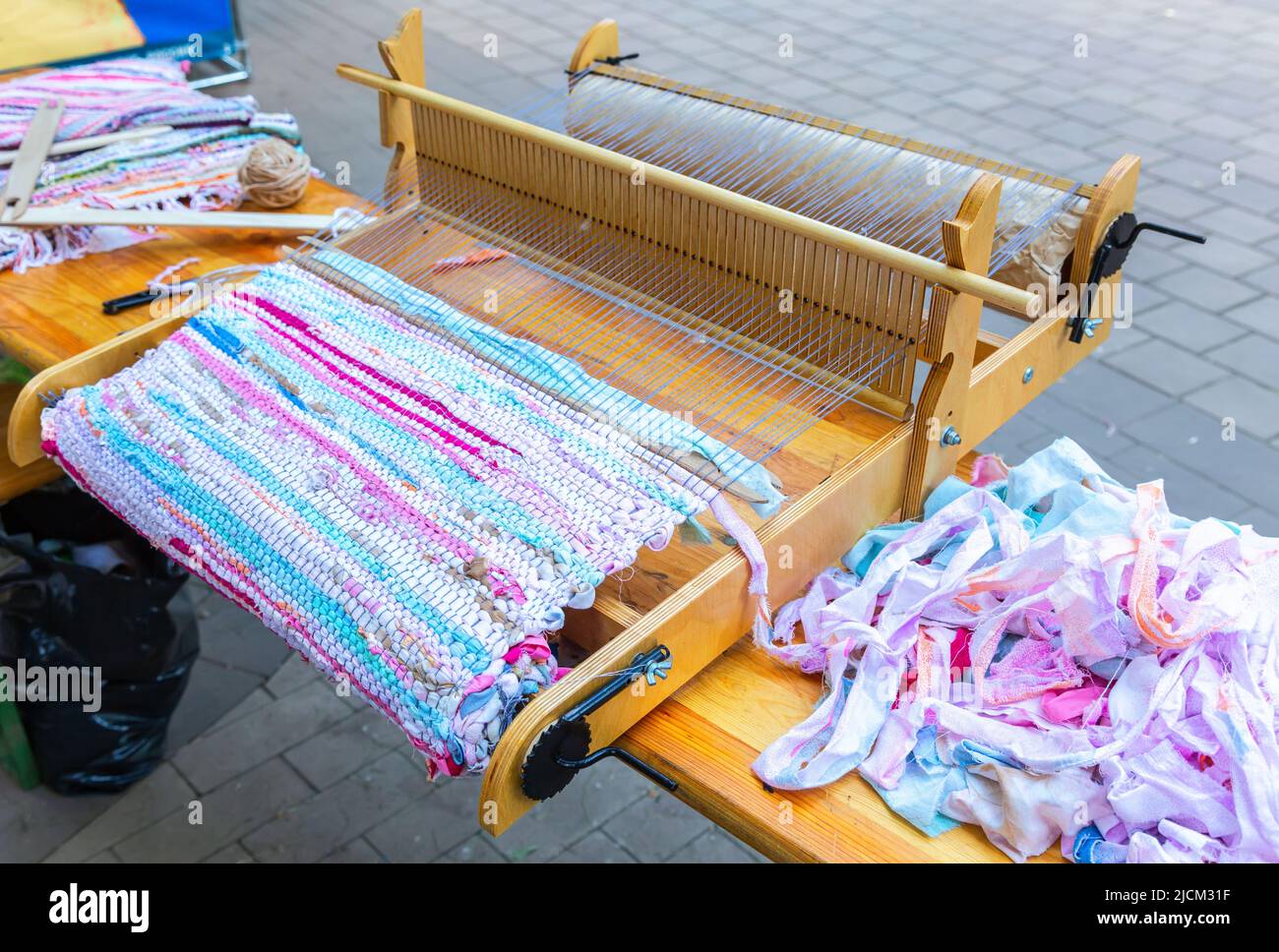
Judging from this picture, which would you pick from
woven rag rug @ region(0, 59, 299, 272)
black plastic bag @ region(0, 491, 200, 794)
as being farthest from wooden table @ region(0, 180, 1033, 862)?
woven rag rug @ region(0, 59, 299, 272)

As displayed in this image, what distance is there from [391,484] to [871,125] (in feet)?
13.6

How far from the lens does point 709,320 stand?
6.23ft

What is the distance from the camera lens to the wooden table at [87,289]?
220 centimetres

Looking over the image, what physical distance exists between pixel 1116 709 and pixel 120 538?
2108mm

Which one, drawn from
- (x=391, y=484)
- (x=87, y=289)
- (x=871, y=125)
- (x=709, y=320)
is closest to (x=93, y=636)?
(x=87, y=289)

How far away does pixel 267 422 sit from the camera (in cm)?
164

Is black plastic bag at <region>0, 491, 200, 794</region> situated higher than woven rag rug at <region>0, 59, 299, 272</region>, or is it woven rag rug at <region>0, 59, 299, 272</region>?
woven rag rug at <region>0, 59, 299, 272</region>

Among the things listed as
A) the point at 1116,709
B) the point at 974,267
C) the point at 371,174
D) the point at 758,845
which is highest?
the point at 974,267

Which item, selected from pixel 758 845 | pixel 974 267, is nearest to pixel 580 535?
pixel 758 845

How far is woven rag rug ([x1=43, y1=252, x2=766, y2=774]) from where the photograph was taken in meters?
1.33

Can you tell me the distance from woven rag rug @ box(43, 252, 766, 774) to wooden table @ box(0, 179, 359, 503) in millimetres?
457

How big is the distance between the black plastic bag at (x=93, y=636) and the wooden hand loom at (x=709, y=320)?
0.73 m

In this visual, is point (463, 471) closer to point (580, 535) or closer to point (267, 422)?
point (580, 535)

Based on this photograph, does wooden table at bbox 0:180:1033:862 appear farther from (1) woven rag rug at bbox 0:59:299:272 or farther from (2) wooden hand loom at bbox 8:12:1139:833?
(1) woven rag rug at bbox 0:59:299:272
